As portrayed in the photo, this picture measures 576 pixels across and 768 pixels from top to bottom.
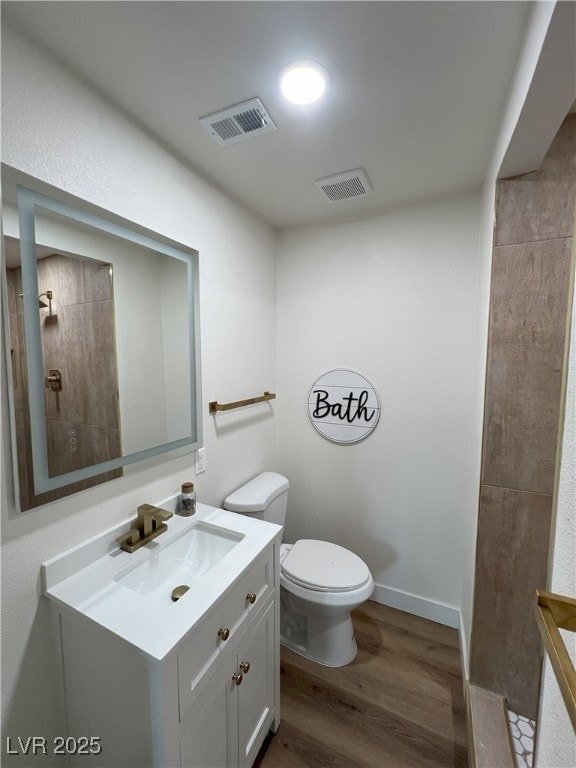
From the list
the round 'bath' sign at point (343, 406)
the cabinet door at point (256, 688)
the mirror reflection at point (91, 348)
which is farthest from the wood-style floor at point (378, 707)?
the mirror reflection at point (91, 348)

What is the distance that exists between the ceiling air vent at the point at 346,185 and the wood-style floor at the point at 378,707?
236 cm

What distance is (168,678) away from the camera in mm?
767

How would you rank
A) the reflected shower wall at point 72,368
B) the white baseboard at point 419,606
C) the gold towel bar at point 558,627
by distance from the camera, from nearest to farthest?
the gold towel bar at point 558,627 < the reflected shower wall at point 72,368 < the white baseboard at point 419,606

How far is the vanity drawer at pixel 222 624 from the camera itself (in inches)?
32.5

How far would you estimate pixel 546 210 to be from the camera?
1.18 meters

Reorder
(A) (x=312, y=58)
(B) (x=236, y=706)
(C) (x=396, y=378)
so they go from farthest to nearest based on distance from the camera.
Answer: (C) (x=396, y=378) → (B) (x=236, y=706) → (A) (x=312, y=58)

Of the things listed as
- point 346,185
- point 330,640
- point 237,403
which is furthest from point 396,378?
point 330,640

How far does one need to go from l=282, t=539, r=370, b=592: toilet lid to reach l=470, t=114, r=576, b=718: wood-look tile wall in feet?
1.70

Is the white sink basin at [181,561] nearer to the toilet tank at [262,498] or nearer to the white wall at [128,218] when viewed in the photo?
the white wall at [128,218]

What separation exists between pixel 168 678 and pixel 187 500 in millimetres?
641

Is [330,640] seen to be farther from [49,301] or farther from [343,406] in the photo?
[49,301]

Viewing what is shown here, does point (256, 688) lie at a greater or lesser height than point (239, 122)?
lesser

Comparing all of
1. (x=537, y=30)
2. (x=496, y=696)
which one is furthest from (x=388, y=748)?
(x=537, y=30)

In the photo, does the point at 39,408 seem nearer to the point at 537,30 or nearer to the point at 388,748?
the point at 537,30
